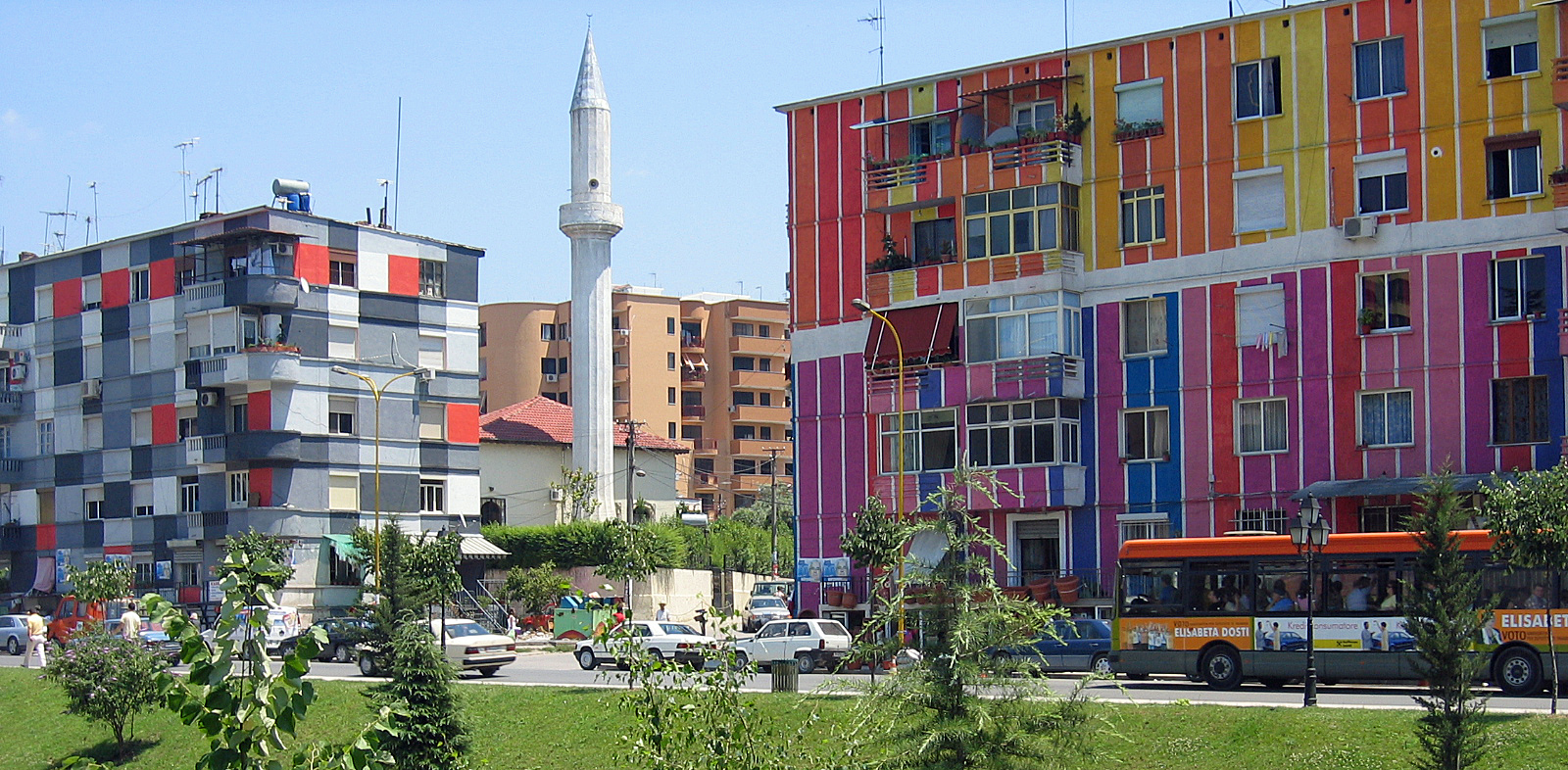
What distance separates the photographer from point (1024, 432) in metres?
46.4

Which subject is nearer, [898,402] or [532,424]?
[898,402]

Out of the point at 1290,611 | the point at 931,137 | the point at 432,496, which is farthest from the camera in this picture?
the point at 432,496

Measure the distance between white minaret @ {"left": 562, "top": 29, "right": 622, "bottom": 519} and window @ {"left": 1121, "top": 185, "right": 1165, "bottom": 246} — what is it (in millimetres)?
35787

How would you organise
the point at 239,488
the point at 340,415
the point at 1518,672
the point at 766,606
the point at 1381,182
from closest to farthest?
the point at 1518,672 < the point at 1381,182 < the point at 239,488 < the point at 340,415 < the point at 766,606

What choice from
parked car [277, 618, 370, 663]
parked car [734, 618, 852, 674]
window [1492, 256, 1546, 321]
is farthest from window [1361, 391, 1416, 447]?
parked car [277, 618, 370, 663]

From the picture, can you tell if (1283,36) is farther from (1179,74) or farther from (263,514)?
(263,514)

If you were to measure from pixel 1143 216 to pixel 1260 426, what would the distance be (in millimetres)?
6388

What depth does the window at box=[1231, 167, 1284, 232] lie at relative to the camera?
42969mm

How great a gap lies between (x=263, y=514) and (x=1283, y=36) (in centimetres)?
3945

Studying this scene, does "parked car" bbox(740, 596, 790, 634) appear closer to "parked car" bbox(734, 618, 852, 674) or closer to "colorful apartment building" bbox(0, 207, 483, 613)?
"colorful apartment building" bbox(0, 207, 483, 613)

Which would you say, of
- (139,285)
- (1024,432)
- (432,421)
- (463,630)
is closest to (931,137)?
(1024,432)

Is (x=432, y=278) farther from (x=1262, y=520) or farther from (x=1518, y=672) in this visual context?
(x=1518, y=672)

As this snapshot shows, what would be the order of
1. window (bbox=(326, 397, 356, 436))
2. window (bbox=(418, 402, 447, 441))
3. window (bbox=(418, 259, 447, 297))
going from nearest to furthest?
window (bbox=(326, 397, 356, 436)) → window (bbox=(418, 402, 447, 441)) → window (bbox=(418, 259, 447, 297))

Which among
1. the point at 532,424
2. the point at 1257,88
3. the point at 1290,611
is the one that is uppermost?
the point at 1257,88
